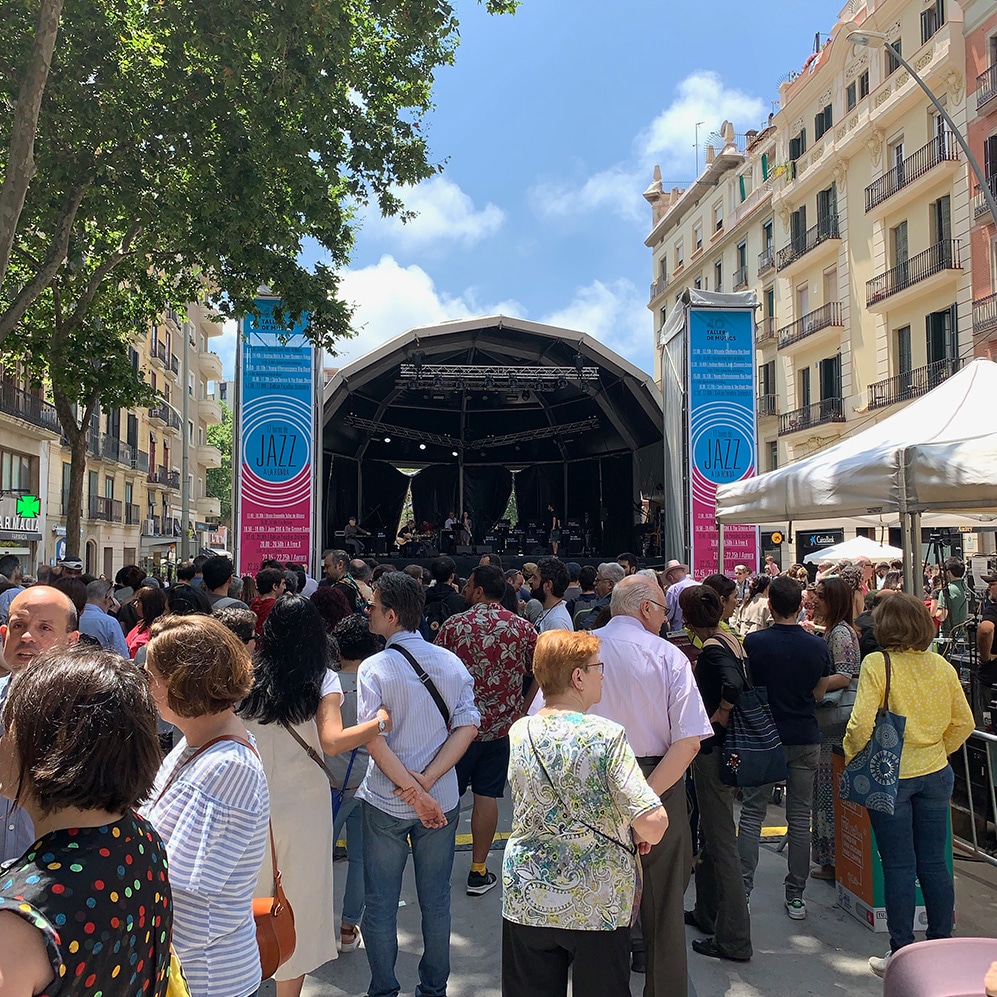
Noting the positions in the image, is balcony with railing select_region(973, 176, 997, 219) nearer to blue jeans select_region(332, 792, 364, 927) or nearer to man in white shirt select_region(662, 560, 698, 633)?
man in white shirt select_region(662, 560, 698, 633)

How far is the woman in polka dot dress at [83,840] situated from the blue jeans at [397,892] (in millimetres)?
1839

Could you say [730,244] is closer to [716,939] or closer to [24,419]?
[24,419]

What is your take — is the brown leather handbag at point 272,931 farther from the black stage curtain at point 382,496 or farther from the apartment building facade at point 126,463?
the black stage curtain at point 382,496

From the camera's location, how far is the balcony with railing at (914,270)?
2092 cm

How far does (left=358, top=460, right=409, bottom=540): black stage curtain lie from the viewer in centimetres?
2238

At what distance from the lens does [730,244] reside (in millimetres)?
32531

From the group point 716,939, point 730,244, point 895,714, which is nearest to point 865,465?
point 895,714

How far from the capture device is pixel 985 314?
1947 cm

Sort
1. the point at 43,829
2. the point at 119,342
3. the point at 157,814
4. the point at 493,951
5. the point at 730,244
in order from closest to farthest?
the point at 43,829, the point at 157,814, the point at 493,951, the point at 119,342, the point at 730,244

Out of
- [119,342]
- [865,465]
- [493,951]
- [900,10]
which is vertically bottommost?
[493,951]

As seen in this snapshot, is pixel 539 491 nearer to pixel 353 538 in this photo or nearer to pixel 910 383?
pixel 353 538

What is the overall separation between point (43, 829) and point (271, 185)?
315 inches

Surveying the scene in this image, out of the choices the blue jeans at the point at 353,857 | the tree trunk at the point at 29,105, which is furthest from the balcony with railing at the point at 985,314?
the blue jeans at the point at 353,857

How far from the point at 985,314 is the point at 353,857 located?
20.4 metres
